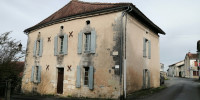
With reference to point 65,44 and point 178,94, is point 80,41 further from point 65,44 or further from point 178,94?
point 178,94

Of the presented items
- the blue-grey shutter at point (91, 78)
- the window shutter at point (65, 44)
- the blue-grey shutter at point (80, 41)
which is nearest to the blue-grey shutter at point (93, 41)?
the blue-grey shutter at point (80, 41)

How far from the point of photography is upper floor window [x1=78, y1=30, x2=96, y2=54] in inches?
419

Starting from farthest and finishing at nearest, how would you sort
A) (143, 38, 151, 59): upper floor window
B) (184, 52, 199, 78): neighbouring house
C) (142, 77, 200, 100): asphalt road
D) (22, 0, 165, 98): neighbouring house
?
1. (184, 52, 199, 78): neighbouring house
2. (143, 38, 151, 59): upper floor window
3. (22, 0, 165, 98): neighbouring house
4. (142, 77, 200, 100): asphalt road

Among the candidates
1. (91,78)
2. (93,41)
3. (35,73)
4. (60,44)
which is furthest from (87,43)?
(35,73)

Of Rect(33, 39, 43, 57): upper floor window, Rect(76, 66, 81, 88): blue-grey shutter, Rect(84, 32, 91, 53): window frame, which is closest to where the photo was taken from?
Rect(76, 66, 81, 88): blue-grey shutter

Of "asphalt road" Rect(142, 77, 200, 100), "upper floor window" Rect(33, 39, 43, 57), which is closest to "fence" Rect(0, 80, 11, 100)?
"asphalt road" Rect(142, 77, 200, 100)

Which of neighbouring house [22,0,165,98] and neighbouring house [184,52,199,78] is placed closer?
neighbouring house [22,0,165,98]

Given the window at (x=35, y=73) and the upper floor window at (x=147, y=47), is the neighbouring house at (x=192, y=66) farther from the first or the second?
the window at (x=35, y=73)

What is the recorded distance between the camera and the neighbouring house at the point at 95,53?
977cm

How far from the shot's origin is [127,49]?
33.1ft

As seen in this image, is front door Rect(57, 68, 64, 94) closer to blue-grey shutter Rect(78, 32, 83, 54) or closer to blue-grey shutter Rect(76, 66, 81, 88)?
blue-grey shutter Rect(76, 66, 81, 88)

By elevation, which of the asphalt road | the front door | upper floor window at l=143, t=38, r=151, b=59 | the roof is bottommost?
the asphalt road

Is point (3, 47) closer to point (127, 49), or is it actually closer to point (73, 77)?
point (73, 77)

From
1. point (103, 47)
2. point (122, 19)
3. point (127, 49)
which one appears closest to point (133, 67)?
point (127, 49)
